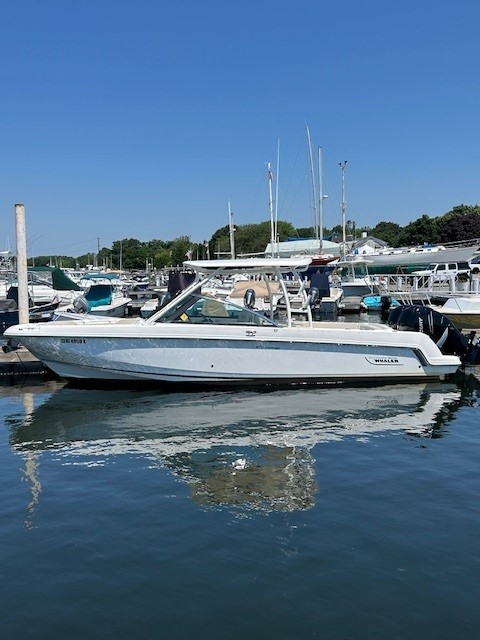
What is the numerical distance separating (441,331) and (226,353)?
18.1 ft

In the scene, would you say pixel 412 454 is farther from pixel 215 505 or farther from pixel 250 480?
pixel 215 505

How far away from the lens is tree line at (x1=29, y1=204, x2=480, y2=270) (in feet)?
266

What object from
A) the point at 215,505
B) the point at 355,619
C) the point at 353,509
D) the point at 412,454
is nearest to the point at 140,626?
the point at 355,619

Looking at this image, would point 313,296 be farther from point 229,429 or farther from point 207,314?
point 229,429

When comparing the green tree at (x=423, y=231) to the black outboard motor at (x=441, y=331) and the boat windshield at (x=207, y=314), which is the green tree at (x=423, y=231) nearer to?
the black outboard motor at (x=441, y=331)

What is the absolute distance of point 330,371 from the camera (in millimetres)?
13516

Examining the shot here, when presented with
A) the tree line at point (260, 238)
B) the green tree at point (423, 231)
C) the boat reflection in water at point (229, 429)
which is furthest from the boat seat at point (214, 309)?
the green tree at point (423, 231)

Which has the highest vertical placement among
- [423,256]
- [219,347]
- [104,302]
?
[423,256]

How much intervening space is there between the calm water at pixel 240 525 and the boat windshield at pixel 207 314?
2154mm

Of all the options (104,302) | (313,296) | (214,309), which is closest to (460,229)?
(104,302)

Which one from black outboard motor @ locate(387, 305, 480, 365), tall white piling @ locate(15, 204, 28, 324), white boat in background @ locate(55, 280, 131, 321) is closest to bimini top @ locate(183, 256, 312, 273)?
black outboard motor @ locate(387, 305, 480, 365)

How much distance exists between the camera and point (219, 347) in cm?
1302

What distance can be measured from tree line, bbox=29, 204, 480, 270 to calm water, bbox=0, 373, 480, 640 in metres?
37.0

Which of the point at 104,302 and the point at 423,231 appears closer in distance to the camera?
the point at 104,302
